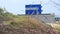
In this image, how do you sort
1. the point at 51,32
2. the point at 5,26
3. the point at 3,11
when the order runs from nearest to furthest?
the point at 5,26 < the point at 51,32 < the point at 3,11

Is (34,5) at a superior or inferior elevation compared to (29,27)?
superior

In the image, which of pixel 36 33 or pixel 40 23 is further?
pixel 40 23

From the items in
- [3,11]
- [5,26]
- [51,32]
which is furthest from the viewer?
[3,11]

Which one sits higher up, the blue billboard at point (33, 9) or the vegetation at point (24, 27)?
the blue billboard at point (33, 9)

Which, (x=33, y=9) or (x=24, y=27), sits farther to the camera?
(x=33, y=9)

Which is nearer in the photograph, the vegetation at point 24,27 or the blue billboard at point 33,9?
the vegetation at point 24,27

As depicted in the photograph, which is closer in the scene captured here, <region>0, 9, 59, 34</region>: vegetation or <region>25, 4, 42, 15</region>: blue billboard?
<region>0, 9, 59, 34</region>: vegetation

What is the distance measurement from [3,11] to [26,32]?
2.02m

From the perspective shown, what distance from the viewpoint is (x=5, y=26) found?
8211mm

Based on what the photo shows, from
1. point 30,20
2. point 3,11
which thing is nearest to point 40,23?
point 30,20

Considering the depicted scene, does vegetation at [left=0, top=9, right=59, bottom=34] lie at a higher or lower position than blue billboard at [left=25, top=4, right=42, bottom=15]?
lower

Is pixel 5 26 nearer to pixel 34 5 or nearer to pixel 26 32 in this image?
pixel 26 32

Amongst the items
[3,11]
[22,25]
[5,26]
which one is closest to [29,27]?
[22,25]

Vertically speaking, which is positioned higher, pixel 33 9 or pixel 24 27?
pixel 33 9
